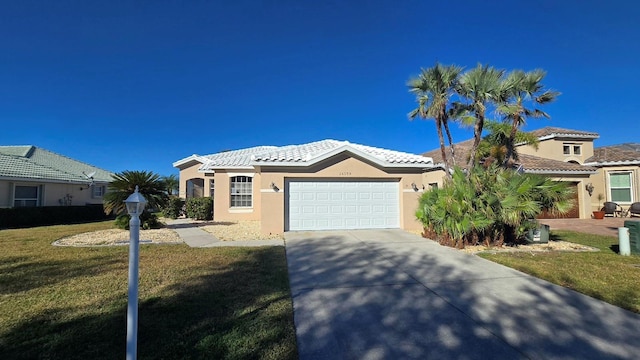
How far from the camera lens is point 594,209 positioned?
20406mm

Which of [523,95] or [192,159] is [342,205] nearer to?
[523,95]

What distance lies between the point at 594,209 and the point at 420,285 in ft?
73.9

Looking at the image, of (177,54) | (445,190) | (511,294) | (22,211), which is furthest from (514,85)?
(22,211)

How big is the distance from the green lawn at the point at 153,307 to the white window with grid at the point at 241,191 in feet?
31.5

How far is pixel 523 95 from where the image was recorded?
517 inches

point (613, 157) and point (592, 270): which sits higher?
point (613, 157)

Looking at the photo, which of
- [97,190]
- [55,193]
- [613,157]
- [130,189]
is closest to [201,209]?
[130,189]

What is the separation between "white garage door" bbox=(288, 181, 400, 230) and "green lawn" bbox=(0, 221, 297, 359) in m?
4.78

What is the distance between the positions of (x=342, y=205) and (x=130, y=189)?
8.96 metres

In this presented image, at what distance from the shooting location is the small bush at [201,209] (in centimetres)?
1738

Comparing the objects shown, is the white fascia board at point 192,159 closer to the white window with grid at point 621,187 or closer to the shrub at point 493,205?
the shrub at point 493,205

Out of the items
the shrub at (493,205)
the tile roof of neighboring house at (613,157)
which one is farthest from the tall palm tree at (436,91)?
the tile roof of neighboring house at (613,157)

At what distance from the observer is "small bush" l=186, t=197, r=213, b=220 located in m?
17.4

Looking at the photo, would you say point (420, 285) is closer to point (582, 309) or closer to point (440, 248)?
point (582, 309)
